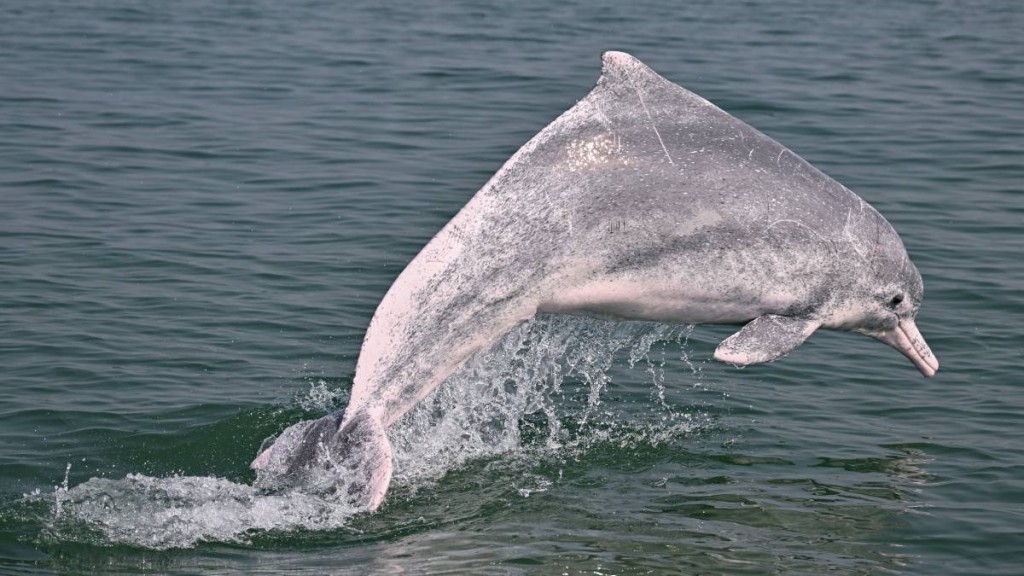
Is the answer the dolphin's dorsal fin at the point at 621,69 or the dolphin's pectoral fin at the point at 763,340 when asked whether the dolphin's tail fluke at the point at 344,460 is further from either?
the dolphin's dorsal fin at the point at 621,69

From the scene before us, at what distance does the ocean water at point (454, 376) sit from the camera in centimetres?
961

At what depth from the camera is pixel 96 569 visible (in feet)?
29.4

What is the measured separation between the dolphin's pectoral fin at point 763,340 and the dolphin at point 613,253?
13 millimetres

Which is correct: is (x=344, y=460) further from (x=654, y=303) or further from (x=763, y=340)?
(x=763, y=340)

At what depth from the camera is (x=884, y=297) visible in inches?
422

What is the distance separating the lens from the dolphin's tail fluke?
922 centimetres

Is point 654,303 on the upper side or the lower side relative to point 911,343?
upper

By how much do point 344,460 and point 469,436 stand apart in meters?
2.15

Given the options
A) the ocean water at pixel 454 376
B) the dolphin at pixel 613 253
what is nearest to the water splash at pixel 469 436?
the ocean water at pixel 454 376

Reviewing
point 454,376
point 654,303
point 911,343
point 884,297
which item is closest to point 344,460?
point 654,303

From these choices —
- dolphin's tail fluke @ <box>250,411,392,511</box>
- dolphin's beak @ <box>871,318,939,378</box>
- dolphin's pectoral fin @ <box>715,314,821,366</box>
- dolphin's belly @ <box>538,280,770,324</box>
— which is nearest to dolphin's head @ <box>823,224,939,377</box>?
dolphin's beak @ <box>871,318,939,378</box>

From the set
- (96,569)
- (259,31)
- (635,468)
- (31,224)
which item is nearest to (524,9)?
(259,31)

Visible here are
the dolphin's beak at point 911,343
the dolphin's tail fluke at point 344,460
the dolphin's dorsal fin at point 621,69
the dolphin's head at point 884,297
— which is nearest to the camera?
the dolphin's tail fluke at point 344,460

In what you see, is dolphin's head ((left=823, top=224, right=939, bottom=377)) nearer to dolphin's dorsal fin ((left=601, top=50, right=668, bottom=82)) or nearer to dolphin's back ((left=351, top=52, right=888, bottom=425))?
dolphin's back ((left=351, top=52, right=888, bottom=425))
